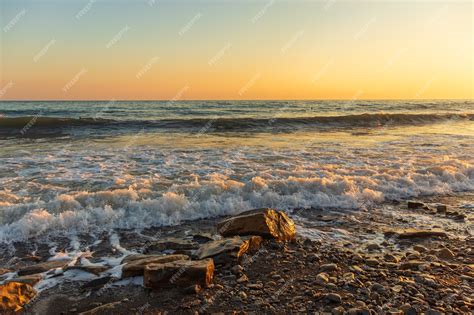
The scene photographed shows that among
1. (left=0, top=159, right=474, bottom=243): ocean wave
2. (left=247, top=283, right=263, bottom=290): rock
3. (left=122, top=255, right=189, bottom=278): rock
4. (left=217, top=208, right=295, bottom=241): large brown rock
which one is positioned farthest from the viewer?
(left=0, top=159, right=474, bottom=243): ocean wave

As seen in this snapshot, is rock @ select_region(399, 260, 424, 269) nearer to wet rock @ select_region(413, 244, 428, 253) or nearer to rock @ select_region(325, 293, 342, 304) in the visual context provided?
wet rock @ select_region(413, 244, 428, 253)

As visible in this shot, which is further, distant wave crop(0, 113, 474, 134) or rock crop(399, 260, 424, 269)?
distant wave crop(0, 113, 474, 134)

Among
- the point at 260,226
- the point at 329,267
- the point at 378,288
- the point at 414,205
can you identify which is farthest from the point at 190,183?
the point at 378,288

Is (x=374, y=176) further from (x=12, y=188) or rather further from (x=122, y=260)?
(x=12, y=188)

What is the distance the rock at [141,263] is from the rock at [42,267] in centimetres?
97

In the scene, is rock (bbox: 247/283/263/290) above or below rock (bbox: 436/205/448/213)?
above

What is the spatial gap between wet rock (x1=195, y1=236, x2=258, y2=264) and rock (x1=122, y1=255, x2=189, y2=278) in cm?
28

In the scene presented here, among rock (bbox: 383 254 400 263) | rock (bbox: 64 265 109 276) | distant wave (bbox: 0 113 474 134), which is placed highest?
distant wave (bbox: 0 113 474 134)

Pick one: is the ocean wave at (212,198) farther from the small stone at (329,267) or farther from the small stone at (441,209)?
the small stone at (329,267)

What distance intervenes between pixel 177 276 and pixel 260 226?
6.01 ft

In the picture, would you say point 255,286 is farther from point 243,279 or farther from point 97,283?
point 97,283

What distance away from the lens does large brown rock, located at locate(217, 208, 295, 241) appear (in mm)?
5672

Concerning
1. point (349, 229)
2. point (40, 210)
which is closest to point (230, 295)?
point (349, 229)

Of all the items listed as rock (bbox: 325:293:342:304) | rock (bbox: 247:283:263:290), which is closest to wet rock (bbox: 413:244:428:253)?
rock (bbox: 325:293:342:304)
